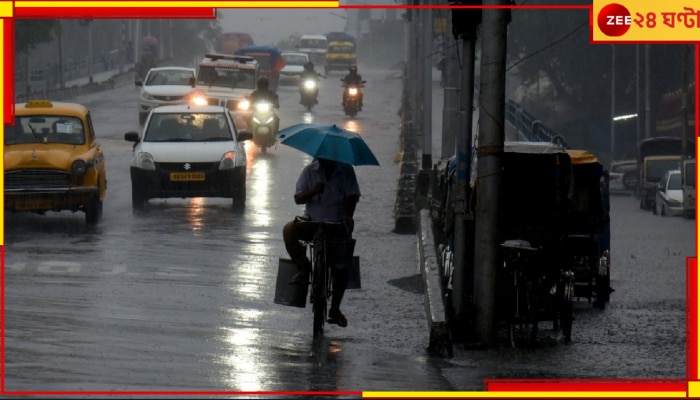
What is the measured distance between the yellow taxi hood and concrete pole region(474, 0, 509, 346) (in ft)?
36.2

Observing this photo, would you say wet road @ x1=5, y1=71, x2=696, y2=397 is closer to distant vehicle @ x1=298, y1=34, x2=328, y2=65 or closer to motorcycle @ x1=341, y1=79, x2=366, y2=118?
motorcycle @ x1=341, y1=79, x2=366, y2=118

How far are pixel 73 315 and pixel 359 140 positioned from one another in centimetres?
320

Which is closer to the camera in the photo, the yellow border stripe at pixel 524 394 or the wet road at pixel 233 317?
the yellow border stripe at pixel 524 394

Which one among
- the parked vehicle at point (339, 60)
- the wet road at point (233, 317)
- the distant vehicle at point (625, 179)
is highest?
the parked vehicle at point (339, 60)

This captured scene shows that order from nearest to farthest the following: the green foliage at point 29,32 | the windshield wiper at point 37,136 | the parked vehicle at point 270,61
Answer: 1. the windshield wiper at point 37,136
2. the green foliage at point 29,32
3. the parked vehicle at point 270,61

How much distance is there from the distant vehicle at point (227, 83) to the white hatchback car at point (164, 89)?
0.65m

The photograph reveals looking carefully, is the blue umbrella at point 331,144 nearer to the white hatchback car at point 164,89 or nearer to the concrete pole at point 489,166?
the concrete pole at point 489,166

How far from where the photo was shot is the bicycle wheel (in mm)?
13117

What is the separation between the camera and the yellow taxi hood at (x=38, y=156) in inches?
888

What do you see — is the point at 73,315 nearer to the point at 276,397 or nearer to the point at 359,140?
the point at 359,140

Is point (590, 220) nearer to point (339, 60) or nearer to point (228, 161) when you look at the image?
point (228, 161)

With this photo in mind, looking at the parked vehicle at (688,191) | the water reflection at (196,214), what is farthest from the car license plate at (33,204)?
the parked vehicle at (688,191)

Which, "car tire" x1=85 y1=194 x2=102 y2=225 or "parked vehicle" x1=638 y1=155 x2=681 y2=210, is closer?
"car tire" x1=85 y1=194 x2=102 y2=225

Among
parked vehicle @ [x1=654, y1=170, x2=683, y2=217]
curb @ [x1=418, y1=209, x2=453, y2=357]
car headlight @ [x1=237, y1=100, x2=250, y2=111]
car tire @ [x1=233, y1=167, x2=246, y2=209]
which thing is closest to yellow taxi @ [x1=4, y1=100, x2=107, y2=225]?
car tire @ [x1=233, y1=167, x2=246, y2=209]
